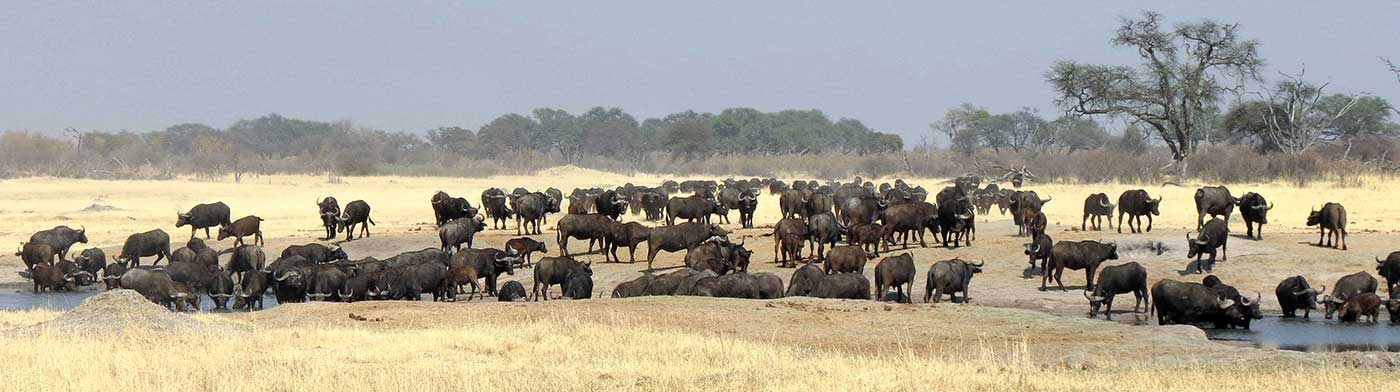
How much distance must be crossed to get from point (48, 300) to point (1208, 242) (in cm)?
1754

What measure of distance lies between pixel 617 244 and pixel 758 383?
14628mm

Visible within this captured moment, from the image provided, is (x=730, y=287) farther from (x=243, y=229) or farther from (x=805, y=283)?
(x=243, y=229)

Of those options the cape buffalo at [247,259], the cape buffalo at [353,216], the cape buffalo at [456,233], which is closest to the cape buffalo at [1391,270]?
the cape buffalo at [456,233]

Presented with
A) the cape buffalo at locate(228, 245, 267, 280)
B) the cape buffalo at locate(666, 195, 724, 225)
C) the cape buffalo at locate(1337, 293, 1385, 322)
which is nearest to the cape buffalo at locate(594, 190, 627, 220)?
the cape buffalo at locate(666, 195, 724, 225)

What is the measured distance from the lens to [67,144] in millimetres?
90188

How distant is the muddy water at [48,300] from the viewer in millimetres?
21375

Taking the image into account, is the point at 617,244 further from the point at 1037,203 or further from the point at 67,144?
the point at 67,144

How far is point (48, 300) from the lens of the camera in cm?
2203

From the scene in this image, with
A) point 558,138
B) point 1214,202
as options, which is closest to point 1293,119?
point 1214,202

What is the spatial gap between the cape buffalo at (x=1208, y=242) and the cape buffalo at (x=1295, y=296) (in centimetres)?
277

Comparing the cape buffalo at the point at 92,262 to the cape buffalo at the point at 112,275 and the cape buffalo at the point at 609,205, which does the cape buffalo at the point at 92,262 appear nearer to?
the cape buffalo at the point at 112,275

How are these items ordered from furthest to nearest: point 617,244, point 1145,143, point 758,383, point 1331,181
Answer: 1. point 1145,143
2. point 1331,181
3. point 617,244
4. point 758,383

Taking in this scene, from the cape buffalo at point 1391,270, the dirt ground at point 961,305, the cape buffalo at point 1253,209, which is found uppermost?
the cape buffalo at point 1253,209

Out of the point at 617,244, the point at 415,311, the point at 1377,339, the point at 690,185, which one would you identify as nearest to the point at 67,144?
the point at 690,185
